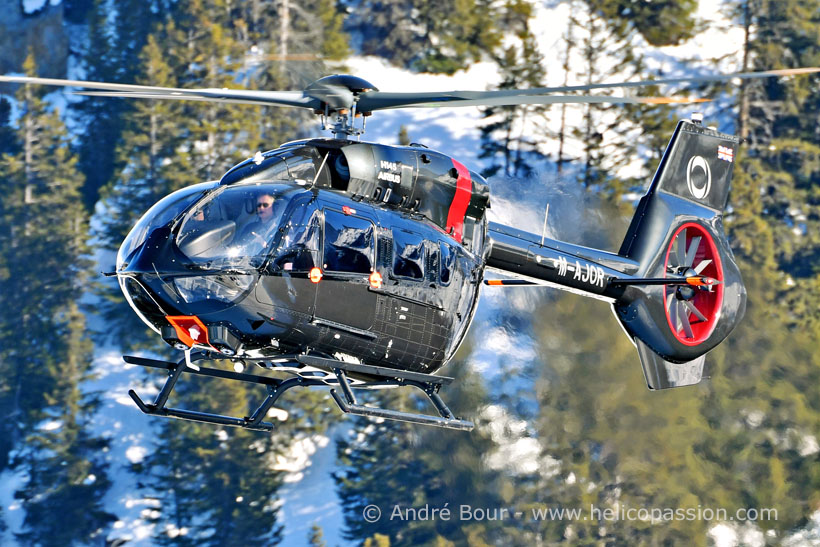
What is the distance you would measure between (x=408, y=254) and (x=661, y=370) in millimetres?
4600

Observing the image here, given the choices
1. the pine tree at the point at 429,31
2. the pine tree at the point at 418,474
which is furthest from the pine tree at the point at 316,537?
the pine tree at the point at 429,31

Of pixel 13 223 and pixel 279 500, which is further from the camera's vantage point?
pixel 13 223

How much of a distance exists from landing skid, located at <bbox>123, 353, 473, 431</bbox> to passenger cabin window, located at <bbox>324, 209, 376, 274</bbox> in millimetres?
847

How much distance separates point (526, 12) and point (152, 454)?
565 inches

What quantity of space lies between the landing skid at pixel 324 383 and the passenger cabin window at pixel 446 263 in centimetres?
92

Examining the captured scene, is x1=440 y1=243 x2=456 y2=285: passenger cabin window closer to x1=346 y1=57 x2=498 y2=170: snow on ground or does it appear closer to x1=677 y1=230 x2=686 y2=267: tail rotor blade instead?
x1=677 y1=230 x2=686 y2=267: tail rotor blade

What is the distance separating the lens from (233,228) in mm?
9766

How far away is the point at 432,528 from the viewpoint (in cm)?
2409

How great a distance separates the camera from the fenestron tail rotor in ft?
45.8

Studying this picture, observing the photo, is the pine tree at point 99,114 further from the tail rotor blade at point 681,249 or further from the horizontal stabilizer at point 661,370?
the horizontal stabilizer at point 661,370

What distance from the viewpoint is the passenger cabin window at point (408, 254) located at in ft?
35.0

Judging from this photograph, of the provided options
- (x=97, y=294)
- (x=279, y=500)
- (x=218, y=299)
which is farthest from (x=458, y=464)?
(x=218, y=299)

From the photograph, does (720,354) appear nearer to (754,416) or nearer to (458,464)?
(754,416)

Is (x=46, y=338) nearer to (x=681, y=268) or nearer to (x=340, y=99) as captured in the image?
(x=681, y=268)
